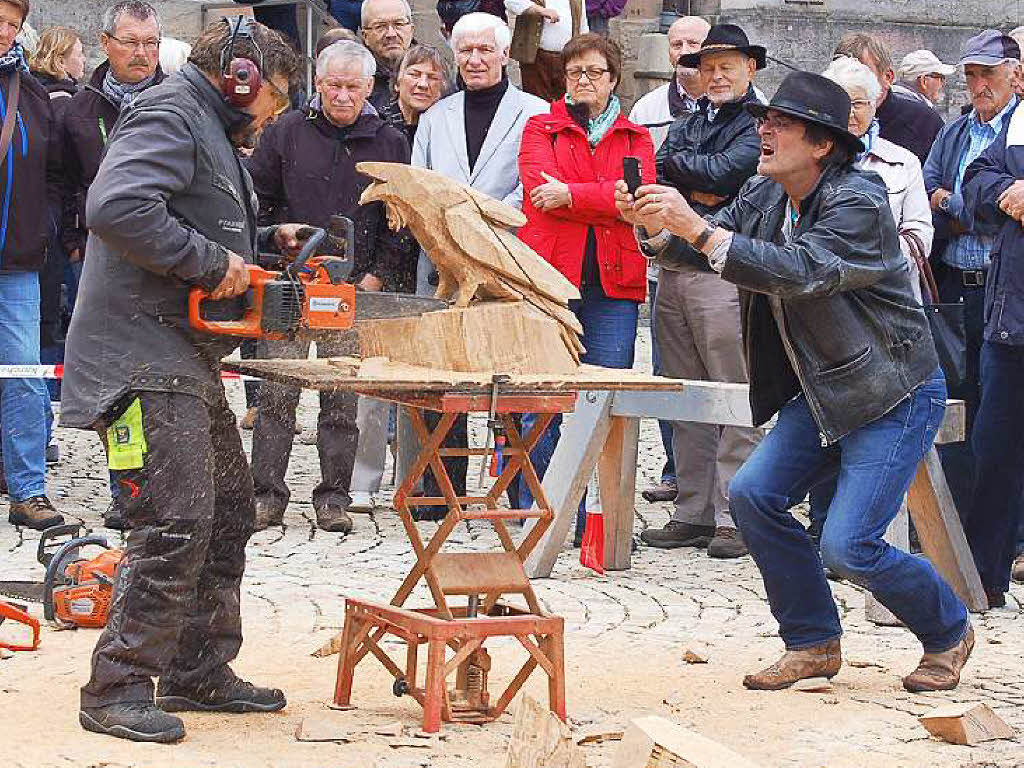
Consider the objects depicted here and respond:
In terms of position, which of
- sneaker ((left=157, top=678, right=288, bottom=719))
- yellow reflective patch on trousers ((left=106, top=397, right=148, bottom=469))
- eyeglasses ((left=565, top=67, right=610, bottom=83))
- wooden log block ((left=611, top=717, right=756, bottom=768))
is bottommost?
sneaker ((left=157, top=678, right=288, bottom=719))

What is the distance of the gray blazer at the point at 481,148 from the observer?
27.5 feet

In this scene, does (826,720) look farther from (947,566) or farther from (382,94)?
(382,94)

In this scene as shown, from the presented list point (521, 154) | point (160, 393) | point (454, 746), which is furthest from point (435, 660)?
point (521, 154)

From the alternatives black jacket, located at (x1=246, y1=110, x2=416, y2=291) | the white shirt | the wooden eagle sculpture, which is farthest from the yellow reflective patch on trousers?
the white shirt

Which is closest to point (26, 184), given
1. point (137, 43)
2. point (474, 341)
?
point (137, 43)

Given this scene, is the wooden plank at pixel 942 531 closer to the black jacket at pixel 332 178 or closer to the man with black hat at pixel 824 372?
the man with black hat at pixel 824 372

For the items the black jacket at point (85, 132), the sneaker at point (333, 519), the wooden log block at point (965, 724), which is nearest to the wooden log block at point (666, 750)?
the wooden log block at point (965, 724)

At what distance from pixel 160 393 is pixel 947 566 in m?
3.61

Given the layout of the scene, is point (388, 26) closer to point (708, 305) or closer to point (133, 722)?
point (708, 305)

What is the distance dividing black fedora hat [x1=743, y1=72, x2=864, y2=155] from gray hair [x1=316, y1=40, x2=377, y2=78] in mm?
3325

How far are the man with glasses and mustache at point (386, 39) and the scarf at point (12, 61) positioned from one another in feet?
6.75

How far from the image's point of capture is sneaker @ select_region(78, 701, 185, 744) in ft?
16.1

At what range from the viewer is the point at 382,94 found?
32.0 feet

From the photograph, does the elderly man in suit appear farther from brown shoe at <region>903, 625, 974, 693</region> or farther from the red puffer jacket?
brown shoe at <region>903, 625, 974, 693</region>
